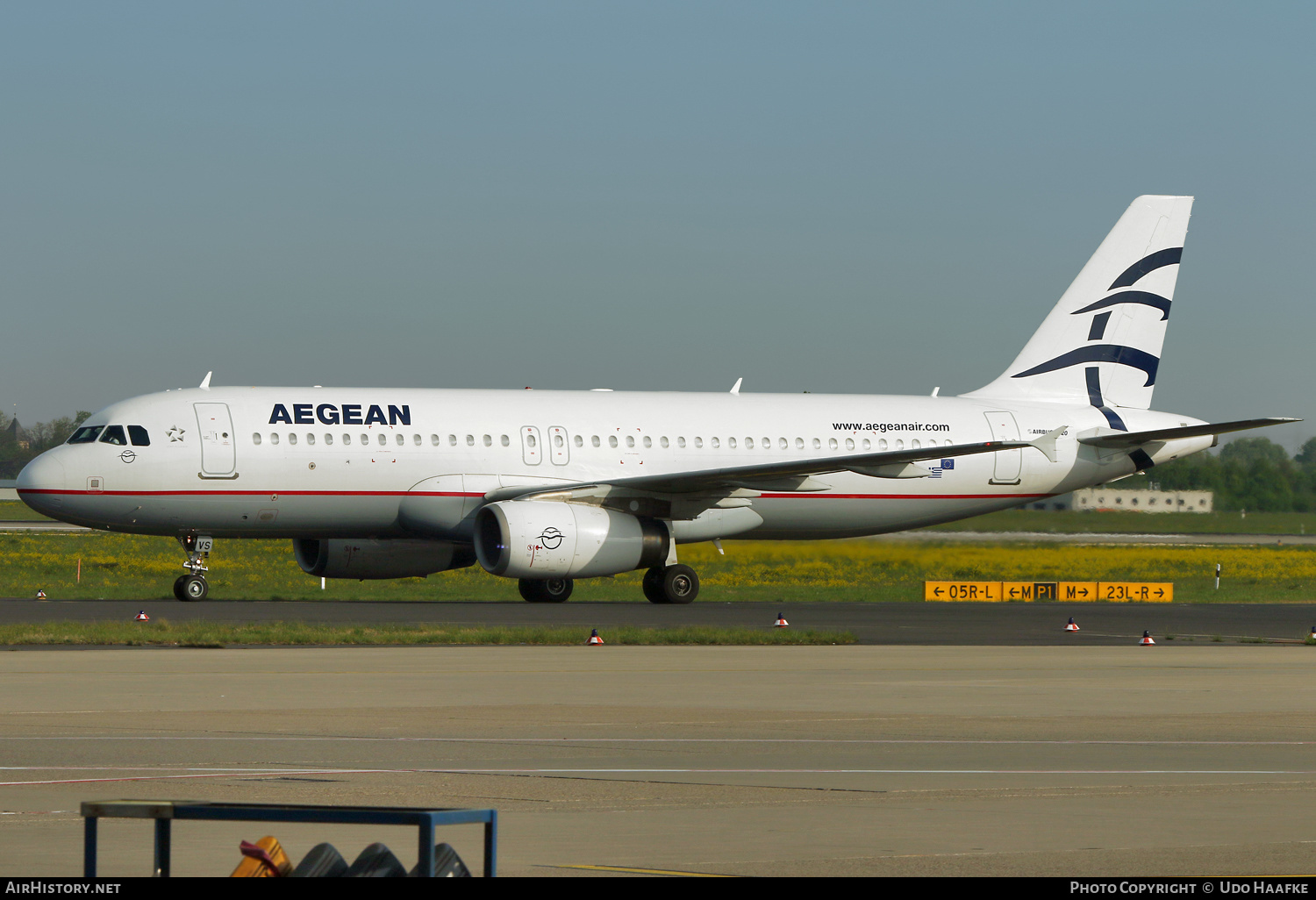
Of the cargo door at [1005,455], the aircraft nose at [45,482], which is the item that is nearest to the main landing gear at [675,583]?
the cargo door at [1005,455]

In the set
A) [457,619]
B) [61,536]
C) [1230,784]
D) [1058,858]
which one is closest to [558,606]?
[457,619]

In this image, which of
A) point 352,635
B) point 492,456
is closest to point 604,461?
point 492,456

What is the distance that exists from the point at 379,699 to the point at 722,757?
208 inches

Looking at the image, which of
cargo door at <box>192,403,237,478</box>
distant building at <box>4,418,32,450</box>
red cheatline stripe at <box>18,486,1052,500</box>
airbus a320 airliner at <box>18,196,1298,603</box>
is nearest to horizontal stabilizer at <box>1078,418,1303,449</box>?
airbus a320 airliner at <box>18,196,1298,603</box>

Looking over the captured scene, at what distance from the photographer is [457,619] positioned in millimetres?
29156

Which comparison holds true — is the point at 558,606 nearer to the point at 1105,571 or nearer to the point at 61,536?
the point at 1105,571

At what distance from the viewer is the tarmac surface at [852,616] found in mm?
27312

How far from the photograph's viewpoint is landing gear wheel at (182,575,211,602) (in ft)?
107

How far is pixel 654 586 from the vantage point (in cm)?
3528

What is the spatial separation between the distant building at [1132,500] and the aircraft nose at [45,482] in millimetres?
21386

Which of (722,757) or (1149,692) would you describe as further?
(1149,692)

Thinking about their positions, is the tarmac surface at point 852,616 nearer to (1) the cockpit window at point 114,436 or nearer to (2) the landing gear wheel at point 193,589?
(2) the landing gear wheel at point 193,589

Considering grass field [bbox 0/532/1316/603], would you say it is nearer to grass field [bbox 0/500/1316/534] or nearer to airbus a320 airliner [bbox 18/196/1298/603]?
grass field [bbox 0/500/1316/534]
